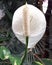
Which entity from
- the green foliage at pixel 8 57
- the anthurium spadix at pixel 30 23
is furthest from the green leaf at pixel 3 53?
the anthurium spadix at pixel 30 23

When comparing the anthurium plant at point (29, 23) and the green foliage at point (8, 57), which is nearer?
the anthurium plant at point (29, 23)

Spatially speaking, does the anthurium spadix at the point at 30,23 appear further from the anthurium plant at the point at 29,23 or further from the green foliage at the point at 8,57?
the green foliage at the point at 8,57

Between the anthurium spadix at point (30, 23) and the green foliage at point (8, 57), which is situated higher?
the anthurium spadix at point (30, 23)

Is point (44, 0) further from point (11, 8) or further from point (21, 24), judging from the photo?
point (21, 24)

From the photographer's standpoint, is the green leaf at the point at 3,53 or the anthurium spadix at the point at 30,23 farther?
the green leaf at the point at 3,53

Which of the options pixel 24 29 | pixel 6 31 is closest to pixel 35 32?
pixel 24 29

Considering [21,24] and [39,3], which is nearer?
[21,24]

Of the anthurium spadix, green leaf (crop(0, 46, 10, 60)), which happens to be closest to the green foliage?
green leaf (crop(0, 46, 10, 60))

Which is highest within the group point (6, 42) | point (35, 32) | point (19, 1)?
point (19, 1)

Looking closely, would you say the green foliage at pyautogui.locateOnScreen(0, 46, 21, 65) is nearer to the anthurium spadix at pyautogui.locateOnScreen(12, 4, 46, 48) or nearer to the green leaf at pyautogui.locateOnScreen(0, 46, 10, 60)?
the green leaf at pyautogui.locateOnScreen(0, 46, 10, 60)
